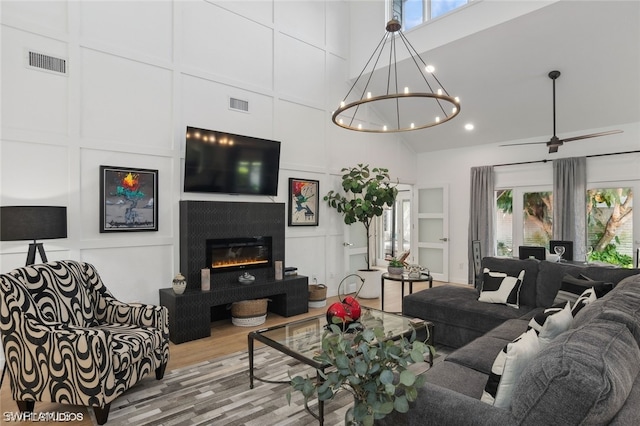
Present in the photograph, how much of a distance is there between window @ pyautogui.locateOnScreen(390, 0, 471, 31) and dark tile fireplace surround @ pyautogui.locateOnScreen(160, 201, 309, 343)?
3.62 m

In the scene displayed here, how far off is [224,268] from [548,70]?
16.9ft

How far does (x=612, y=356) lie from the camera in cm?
121

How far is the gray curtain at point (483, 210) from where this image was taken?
6.78m

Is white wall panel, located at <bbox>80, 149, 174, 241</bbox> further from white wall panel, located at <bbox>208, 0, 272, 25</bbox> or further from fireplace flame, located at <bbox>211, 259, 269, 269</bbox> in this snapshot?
white wall panel, located at <bbox>208, 0, 272, 25</bbox>

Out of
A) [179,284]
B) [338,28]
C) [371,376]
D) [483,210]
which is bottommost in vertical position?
[179,284]

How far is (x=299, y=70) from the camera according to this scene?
19.0 ft

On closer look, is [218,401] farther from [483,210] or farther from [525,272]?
[483,210]

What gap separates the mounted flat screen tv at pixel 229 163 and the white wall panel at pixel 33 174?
1240 millimetres

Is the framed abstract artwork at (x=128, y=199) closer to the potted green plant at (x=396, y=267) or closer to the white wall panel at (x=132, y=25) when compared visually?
the white wall panel at (x=132, y=25)

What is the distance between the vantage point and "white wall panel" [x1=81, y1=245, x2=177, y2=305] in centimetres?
390

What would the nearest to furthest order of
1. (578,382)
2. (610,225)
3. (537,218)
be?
(578,382)
(610,225)
(537,218)

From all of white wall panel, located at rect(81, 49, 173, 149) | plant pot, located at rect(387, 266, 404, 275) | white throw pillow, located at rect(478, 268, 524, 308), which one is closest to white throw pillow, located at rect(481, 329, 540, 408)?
white throw pillow, located at rect(478, 268, 524, 308)

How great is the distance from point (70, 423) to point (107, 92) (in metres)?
3.18

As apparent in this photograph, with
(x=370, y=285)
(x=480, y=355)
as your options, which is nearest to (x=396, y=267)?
(x=370, y=285)
